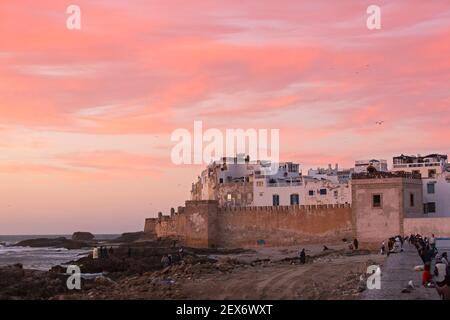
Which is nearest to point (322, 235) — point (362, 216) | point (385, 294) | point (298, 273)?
point (362, 216)

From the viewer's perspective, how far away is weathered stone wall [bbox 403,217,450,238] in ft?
132

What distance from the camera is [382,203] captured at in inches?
1678

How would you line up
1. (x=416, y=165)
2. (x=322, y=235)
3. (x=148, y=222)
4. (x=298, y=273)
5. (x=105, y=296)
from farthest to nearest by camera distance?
(x=148, y=222) < (x=416, y=165) < (x=322, y=235) < (x=298, y=273) < (x=105, y=296)

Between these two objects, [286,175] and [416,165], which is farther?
[286,175]

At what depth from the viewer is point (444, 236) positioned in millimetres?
39938

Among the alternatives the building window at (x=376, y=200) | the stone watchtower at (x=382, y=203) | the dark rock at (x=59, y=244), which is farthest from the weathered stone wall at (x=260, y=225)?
the dark rock at (x=59, y=244)

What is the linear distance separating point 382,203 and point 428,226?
2.62 meters

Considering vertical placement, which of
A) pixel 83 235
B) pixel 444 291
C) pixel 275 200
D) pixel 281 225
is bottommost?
pixel 83 235

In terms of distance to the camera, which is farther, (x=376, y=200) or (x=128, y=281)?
(x=376, y=200)

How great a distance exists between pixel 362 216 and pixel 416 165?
2102 centimetres

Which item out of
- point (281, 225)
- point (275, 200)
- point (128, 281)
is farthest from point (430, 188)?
point (128, 281)

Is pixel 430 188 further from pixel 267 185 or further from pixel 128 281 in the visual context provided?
pixel 128 281
